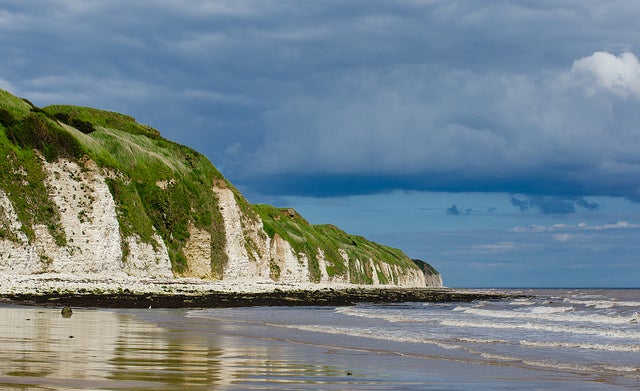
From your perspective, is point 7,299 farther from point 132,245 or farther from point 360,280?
point 360,280

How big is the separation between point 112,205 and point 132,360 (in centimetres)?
5277

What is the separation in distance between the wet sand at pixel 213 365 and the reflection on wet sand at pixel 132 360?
2 cm

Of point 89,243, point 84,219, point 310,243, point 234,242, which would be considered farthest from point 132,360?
point 310,243

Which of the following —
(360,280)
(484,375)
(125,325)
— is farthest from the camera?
(360,280)

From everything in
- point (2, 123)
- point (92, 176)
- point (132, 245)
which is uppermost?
point (2, 123)

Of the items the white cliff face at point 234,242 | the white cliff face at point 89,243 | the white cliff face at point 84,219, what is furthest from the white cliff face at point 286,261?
the white cliff face at point 84,219

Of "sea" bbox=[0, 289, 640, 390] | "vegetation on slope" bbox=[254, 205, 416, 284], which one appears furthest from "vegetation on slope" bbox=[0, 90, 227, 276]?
"sea" bbox=[0, 289, 640, 390]

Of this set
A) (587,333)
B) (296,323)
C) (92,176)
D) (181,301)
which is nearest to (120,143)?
(92,176)

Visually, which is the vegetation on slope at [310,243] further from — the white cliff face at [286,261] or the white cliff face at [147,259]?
the white cliff face at [147,259]

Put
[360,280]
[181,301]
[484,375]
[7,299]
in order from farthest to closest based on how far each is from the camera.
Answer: [360,280] → [181,301] → [7,299] → [484,375]

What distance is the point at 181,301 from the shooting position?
43.1 m

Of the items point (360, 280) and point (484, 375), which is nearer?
point (484, 375)

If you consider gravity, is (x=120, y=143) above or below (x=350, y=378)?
above

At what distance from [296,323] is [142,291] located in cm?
2171
